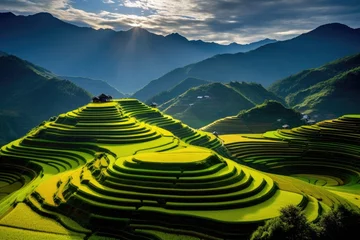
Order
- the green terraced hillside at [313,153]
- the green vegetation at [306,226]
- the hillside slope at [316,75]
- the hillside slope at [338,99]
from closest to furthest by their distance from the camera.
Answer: the green vegetation at [306,226]
the green terraced hillside at [313,153]
the hillside slope at [338,99]
the hillside slope at [316,75]

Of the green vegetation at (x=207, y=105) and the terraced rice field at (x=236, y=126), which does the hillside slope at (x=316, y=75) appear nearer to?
the green vegetation at (x=207, y=105)

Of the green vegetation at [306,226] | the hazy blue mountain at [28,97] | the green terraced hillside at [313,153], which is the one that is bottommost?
the hazy blue mountain at [28,97]

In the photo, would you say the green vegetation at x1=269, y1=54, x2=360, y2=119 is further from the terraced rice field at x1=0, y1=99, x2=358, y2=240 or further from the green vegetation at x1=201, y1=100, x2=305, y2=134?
the terraced rice field at x1=0, y1=99, x2=358, y2=240

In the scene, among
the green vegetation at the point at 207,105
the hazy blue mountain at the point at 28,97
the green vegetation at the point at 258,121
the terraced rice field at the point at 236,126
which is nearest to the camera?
the terraced rice field at the point at 236,126

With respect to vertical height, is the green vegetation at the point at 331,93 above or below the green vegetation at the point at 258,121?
above

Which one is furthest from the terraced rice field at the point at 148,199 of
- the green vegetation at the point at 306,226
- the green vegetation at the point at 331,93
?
the green vegetation at the point at 331,93

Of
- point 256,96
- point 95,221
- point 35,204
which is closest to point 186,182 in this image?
point 95,221
